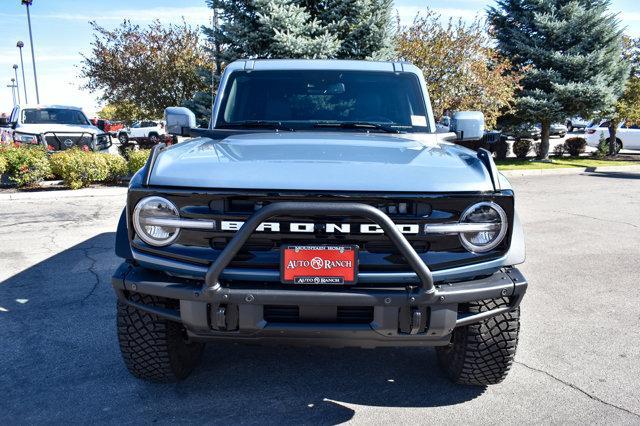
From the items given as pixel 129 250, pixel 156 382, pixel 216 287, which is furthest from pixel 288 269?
pixel 156 382

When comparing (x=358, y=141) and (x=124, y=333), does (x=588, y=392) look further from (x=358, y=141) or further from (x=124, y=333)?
(x=124, y=333)

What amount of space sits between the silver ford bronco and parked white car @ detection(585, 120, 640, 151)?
22.5 metres

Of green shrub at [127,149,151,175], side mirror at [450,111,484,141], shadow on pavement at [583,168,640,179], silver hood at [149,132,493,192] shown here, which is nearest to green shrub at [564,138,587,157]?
shadow on pavement at [583,168,640,179]

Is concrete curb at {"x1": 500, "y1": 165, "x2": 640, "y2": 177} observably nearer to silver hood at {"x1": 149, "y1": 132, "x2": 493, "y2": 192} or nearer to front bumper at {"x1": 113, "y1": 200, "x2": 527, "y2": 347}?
silver hood at {"x1": 149, "y1": 132, "x2": 493, "y2": 192}

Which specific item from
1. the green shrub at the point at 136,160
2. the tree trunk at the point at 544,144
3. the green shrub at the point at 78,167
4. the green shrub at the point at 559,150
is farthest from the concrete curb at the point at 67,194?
the green shrub at the point at 559,150

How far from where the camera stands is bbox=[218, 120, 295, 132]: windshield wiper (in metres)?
3.79

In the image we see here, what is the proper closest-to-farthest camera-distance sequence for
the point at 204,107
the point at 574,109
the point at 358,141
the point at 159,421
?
the point at 159,421 → the point at 358,141 → the point at 204,107 → the point at 574,109

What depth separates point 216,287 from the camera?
234 centimetres

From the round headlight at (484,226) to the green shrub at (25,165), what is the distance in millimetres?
10607

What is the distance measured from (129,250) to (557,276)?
4.53 m

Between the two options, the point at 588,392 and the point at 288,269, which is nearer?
the point at 288,269

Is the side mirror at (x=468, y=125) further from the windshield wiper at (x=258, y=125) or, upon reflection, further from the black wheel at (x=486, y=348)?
the black wheel at (x=486, y=348)

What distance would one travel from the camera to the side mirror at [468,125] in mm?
4000

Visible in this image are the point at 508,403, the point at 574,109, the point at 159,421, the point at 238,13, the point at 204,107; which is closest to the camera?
the point at 159,421
